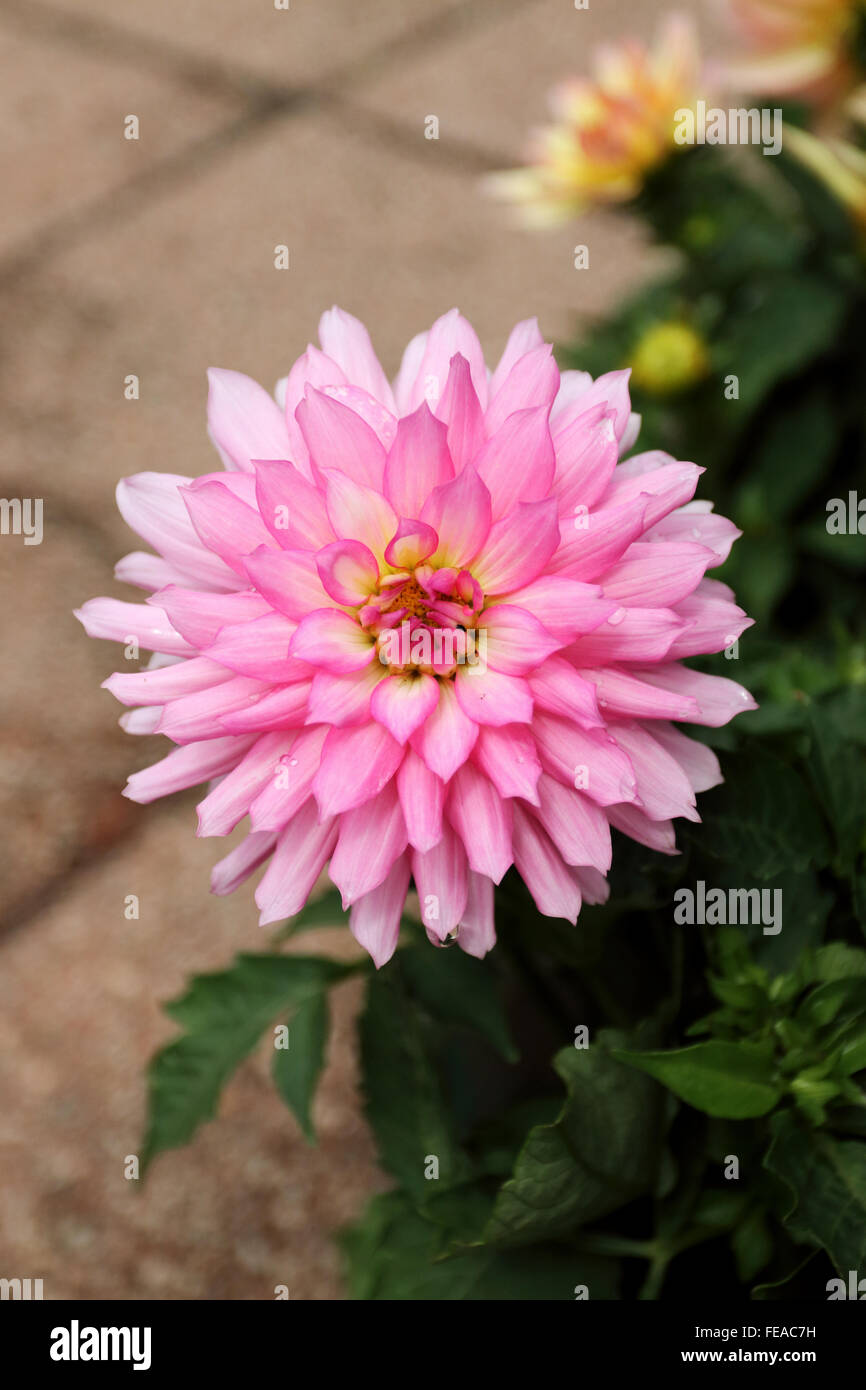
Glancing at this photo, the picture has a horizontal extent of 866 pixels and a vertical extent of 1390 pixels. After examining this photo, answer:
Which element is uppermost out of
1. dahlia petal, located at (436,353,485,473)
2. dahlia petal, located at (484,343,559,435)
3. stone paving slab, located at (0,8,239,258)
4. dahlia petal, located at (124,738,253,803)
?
stone paving slab, located at (0,8,239,258)

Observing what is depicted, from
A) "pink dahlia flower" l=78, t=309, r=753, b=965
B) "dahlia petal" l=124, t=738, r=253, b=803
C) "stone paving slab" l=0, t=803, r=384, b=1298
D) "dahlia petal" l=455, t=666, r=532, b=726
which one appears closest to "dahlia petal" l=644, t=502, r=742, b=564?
"pink dahlia flower" l=78, t=309, r=753, b=965

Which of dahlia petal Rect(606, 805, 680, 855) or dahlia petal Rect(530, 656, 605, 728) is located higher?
dahlia petal Rect(530, 656, 605, 728)

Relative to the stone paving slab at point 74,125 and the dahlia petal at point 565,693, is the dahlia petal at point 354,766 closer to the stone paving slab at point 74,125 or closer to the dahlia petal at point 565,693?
the dahlia petal at point 565,693

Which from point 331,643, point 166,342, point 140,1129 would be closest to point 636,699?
point 331,643

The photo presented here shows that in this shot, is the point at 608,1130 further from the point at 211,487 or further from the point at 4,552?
the point at 4,552

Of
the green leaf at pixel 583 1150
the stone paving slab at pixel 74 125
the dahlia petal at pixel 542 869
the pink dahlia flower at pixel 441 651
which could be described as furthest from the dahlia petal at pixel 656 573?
the stone paving slab at pixel 74 125

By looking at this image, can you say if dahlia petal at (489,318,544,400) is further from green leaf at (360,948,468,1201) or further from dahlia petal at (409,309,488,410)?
green leaf at (360,948,468,1201)
